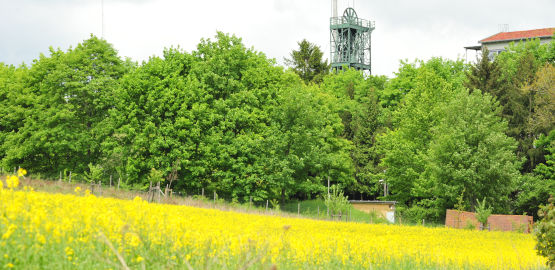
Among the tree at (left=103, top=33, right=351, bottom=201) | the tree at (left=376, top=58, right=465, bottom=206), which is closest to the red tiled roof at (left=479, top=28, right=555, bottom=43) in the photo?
the tree at (left=376, top=58, right=465, bottom=206)

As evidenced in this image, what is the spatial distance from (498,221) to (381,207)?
48.7ft

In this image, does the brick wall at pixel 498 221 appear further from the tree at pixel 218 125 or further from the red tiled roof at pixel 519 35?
the red tiled roof at pixel 519 35

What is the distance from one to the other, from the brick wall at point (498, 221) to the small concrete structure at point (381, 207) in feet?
27.8

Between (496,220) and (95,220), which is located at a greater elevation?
(95,220)

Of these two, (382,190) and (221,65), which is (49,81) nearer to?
(221,65)

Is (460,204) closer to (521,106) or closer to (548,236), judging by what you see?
(521,106)

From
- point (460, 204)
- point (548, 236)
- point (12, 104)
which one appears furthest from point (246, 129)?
point (548, 236)

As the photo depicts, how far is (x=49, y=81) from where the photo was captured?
5016 cm

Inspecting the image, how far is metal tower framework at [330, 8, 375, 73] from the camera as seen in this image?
325 feet

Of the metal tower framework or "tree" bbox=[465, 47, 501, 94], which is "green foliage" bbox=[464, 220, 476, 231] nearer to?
"tree" bbox=[465, 47, 501, 94]

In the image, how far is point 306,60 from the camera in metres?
82.4

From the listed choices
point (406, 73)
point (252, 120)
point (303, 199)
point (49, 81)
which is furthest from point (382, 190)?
point (49, 81)

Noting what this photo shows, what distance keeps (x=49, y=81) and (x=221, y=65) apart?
1496 cm

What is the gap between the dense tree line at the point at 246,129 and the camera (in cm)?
4494
